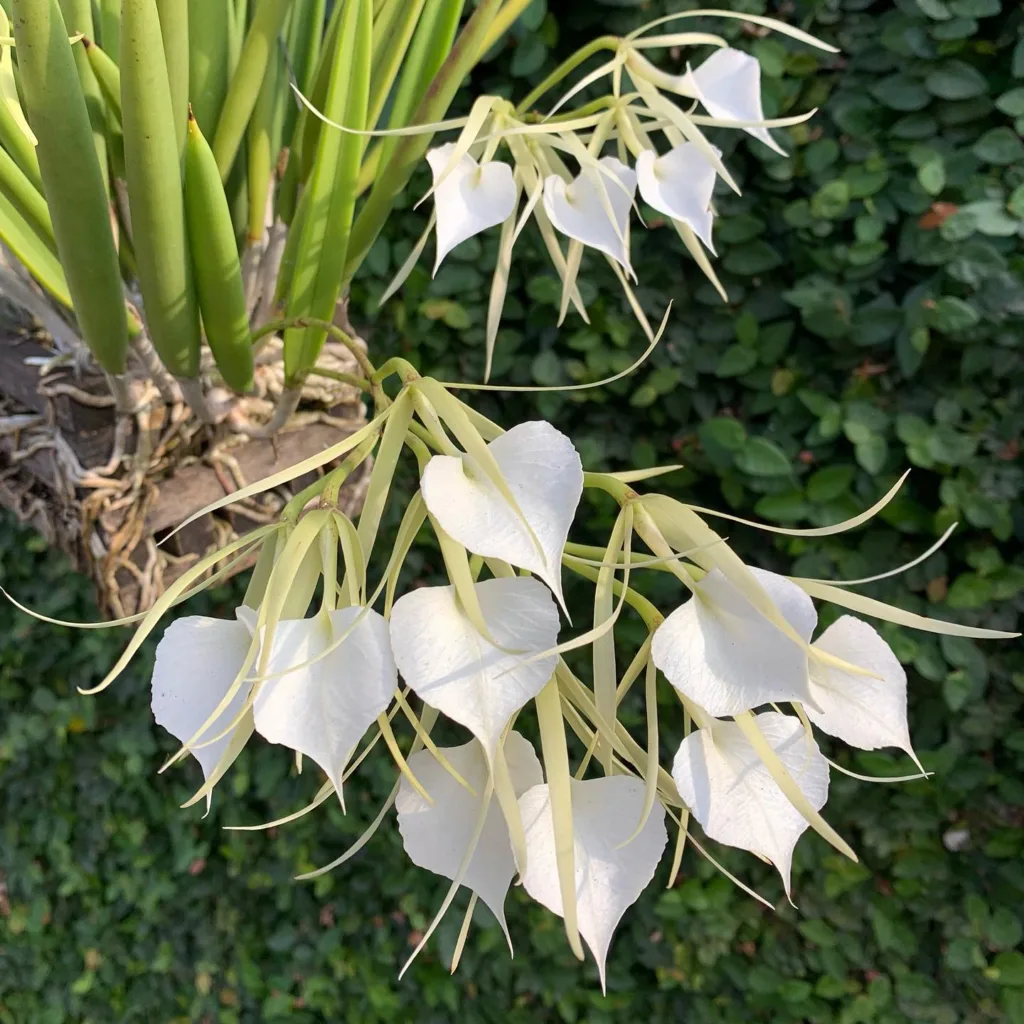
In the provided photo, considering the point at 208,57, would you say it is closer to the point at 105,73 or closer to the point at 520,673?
the point at 105,73

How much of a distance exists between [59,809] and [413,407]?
1.12 m

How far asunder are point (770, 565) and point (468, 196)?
0.58 metres

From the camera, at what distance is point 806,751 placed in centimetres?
23

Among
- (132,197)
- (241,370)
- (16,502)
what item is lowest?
(16,502)

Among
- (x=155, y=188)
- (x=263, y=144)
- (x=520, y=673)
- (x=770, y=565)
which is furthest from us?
(x=770, y=565)

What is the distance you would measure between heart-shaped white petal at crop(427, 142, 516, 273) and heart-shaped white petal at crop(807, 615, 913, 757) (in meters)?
0.22

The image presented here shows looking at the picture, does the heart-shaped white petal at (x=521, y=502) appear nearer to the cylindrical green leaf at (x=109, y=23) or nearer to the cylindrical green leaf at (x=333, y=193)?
the cylindrical green leaf at (x=333, y=193)

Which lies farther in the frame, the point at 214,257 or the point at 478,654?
the point at 214,257

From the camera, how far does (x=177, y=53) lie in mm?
346

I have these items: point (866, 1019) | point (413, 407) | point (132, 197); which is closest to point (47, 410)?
point (132, 197)

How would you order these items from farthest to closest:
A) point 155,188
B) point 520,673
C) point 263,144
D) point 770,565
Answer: point 770,565 → point 263,144 → point 155,188 → point 520,673

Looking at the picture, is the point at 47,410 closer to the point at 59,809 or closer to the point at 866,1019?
the point at 59,809

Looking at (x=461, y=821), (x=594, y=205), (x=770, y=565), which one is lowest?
(x=770, y=565)

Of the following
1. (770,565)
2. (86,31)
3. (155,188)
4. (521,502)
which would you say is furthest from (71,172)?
(770,565)
